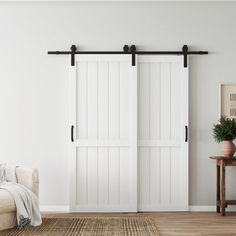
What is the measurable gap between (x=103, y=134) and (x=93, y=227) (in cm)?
142

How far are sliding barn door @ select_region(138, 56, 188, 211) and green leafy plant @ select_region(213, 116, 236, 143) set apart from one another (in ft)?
1.53

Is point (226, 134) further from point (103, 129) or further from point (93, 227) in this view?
point (93, 227)

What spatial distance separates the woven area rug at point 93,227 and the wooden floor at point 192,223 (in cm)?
16

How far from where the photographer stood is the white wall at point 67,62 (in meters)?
6.55

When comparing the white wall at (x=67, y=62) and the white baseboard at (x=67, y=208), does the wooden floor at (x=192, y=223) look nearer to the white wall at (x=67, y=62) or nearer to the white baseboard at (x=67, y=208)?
the white baseboard at (x=67, y=208)

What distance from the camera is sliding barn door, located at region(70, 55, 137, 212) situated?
649 cm

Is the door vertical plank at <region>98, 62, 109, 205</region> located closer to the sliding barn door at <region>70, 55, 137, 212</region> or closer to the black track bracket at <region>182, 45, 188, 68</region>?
the sliding barn door at <region>70, 55, 137, 212</region>

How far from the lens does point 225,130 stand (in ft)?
20.4

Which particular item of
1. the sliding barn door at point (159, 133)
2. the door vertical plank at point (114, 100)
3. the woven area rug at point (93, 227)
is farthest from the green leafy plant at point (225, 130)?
the woven area rug at point (93, 227)

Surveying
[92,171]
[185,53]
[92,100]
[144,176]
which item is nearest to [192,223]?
[144,176]

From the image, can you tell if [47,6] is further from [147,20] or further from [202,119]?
[202,119]

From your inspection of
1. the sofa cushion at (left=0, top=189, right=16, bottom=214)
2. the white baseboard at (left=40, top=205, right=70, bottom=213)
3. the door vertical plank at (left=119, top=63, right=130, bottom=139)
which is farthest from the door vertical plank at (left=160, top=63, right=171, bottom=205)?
the sofa cushion at (left=0, top=189, right=16, bottom=214)

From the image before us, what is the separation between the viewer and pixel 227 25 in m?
6.60

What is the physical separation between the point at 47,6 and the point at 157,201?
2785 millimetres
